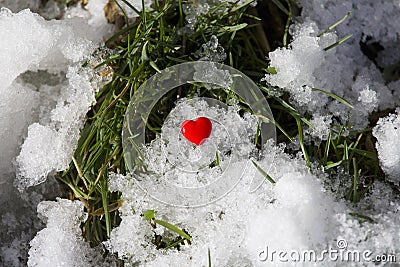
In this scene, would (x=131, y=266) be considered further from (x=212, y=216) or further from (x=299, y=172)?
(x=299, y=172)

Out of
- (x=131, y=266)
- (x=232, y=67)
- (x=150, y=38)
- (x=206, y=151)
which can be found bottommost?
(x=131, y=266)

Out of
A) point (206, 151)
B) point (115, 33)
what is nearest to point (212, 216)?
point (206, 151)

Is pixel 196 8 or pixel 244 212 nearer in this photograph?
pixel 244 212

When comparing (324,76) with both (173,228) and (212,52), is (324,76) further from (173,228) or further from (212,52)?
(173,228)

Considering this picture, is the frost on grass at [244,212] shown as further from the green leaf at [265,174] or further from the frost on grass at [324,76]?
the frost on grass at [324,76]

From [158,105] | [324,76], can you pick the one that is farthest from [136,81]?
[324,76]

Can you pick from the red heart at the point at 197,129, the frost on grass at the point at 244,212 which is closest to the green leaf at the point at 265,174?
the frost on grass at the point at 244,212
